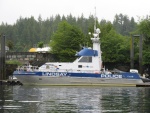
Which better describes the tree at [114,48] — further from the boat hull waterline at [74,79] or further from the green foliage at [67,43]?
the boat hull waterline at [74,79]

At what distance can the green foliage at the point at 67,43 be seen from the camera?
7900cm

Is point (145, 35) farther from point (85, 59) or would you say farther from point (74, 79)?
point (74, 79)

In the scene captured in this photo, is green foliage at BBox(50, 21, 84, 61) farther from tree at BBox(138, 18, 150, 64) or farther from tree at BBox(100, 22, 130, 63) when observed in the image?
tree at BBox(138, 18, 150, 64)

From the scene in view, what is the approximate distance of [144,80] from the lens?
59125 mm

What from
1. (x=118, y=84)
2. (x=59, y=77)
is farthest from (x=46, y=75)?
(x=118, y=84)

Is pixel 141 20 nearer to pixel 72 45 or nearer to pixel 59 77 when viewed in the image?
pixel 72 45

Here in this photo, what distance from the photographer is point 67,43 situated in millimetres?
A: 81625

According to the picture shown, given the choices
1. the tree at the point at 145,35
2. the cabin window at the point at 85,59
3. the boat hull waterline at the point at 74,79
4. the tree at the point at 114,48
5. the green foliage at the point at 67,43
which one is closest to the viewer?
the boat hull waterline at the point at 74,79

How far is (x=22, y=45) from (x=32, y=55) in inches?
3161

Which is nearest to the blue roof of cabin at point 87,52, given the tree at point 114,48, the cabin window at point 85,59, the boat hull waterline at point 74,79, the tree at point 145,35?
the cabin window at point 85,59

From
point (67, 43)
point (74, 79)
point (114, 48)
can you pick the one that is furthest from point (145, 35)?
point (74, 79)

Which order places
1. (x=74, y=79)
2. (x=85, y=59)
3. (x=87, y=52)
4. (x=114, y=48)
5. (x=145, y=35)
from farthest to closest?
(x=114, y=48) < (x=145, y=35) < (x=87, y=52) < (x=85, y=59) < (x=74, y=79)

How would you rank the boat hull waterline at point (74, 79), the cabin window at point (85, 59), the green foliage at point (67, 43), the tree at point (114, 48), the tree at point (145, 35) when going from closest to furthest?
the boat hull waterline at point (74, 79) → the cabin window at point (85, 59) → the tree at point (145, 35) → the tree at point (114, 48) → the green foliage at point (67, 43)

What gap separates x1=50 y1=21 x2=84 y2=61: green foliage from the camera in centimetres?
7900
